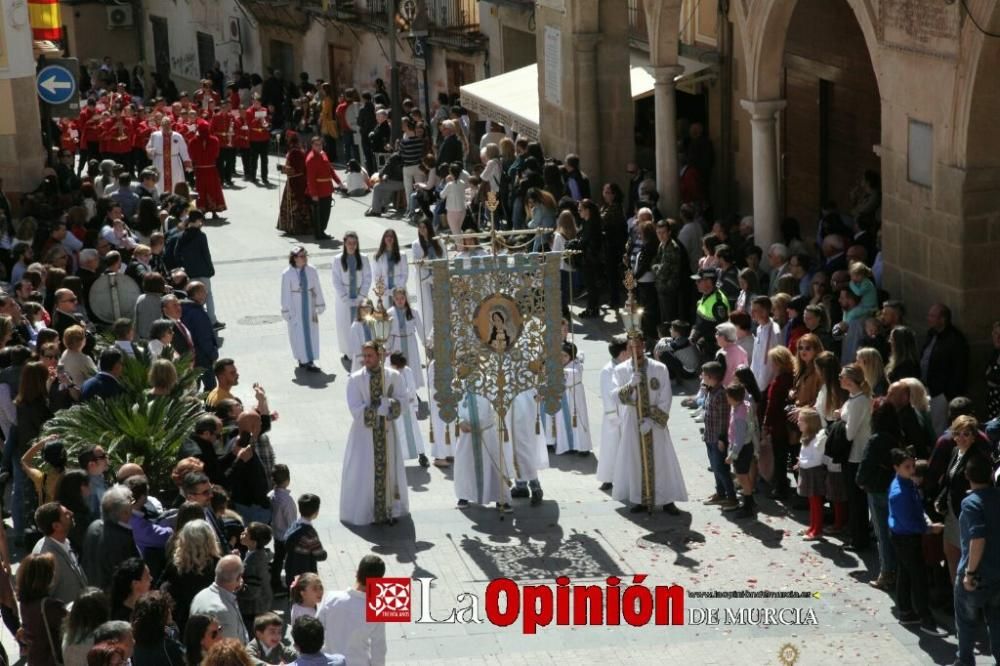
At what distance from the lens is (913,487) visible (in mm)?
12102

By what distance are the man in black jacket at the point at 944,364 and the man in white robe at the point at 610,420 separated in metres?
Result: 2.50

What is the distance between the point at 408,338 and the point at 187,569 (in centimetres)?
727

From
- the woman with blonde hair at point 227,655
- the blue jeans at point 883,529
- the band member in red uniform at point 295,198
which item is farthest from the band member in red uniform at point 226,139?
the woman with blonde hair at point 227,655

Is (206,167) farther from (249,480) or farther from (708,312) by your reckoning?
(249,480)

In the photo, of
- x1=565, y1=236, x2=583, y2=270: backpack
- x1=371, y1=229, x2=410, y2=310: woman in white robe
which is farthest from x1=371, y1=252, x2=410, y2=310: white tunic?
x1=565, y1=236, x2=583, y2=270: backpack

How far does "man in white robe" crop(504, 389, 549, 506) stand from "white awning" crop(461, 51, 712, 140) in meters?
10.4

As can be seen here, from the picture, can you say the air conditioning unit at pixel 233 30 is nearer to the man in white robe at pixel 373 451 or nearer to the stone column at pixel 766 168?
the stone column at pixel 766 168

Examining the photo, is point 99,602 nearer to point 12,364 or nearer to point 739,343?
point 12,364

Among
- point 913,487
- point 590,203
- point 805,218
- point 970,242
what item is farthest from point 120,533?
point 805,218

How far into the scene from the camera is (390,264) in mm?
18734

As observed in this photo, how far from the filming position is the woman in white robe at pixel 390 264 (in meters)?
18.6

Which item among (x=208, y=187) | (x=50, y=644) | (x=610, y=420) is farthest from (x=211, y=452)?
(x=208, y=187)

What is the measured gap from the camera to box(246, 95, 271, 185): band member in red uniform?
1209 inches

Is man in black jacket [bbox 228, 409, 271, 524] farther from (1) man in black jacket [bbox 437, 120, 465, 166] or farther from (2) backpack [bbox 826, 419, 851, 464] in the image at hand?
(1) man in black jacket [bbox 437, 120, 465, 166]
